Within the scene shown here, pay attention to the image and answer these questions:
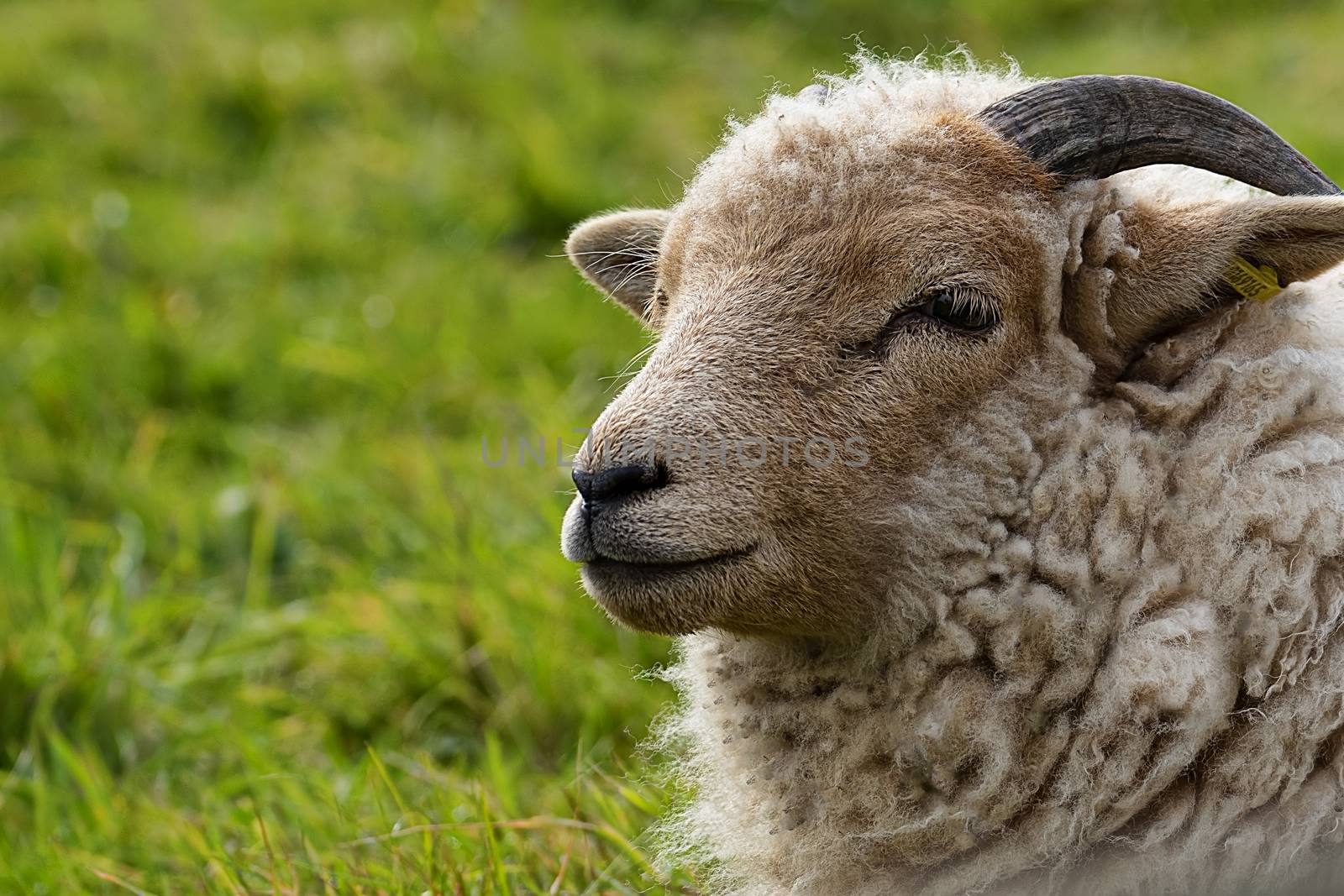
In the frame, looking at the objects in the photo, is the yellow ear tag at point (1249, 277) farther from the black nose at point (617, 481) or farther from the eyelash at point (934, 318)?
the black nose at point (617, 481)

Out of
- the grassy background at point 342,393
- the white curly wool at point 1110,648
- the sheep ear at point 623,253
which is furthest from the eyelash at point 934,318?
the grassy background at point 342,393

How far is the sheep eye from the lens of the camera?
2.67 meters

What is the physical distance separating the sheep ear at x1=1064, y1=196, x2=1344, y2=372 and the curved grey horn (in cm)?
10

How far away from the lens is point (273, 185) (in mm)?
7902

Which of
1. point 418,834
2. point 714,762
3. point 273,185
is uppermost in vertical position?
point 273,185

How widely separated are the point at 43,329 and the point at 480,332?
2.00m

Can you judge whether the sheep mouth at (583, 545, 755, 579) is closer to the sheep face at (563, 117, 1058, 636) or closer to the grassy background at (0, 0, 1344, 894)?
the sheep face at (563, 117, 1058, 636)

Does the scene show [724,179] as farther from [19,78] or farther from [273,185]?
[19,78]

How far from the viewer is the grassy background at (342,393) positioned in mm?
3775

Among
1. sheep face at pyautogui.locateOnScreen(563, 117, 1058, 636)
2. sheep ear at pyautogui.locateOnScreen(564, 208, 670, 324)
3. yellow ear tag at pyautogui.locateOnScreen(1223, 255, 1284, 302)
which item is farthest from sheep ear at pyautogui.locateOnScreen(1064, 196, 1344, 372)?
sheep ear at pyautogui.locateOnScreen(564, 208, 670, 324)

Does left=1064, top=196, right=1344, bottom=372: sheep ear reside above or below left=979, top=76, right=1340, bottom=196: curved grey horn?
below

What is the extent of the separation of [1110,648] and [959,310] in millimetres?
678

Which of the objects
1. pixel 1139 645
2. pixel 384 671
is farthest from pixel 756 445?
pixel 384 671

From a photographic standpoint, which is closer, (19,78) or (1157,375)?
(1157,375)
